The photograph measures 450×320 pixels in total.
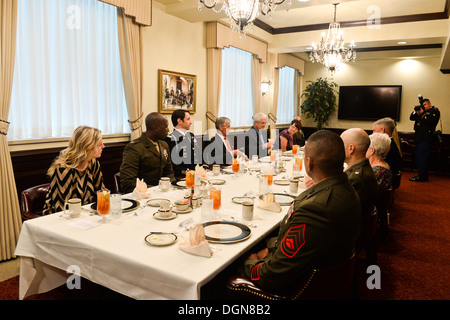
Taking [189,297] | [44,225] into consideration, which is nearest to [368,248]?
[189,297]

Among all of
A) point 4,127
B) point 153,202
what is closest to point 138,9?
point 4,127

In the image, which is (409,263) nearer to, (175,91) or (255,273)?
(255,273)

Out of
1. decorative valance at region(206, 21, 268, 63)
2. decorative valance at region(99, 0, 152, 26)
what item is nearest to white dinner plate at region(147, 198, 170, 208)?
decorative valance at region(99, 0, 152, 26)

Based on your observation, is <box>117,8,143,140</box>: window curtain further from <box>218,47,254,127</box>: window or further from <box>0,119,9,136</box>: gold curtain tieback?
<box>218,47,254,127</box>: window

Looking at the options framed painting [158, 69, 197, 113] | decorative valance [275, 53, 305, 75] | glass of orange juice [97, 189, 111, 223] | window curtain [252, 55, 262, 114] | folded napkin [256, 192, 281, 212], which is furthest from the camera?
decorative valance [275, 53, 305, 75]

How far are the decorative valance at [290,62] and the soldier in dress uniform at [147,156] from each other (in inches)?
230

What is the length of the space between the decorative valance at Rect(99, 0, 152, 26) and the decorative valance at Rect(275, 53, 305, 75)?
4510 mm

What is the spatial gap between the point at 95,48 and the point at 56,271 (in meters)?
3.05

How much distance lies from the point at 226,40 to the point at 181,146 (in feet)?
10.8

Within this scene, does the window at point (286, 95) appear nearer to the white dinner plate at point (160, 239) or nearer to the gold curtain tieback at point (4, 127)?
the gold curtain tieback at point (4, 127)

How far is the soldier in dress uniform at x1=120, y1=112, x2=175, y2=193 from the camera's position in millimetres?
3180

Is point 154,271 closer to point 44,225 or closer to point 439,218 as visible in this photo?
point 44,225

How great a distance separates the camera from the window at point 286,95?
31.0ft

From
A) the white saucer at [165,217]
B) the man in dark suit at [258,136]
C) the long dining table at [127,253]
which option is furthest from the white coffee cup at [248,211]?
the man in dark suit at [258,136]
